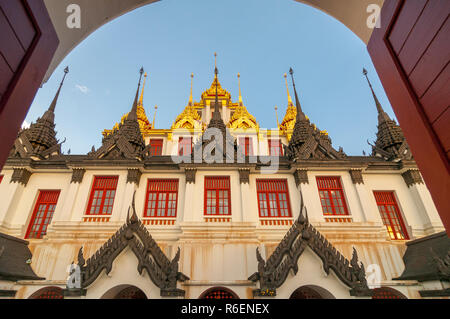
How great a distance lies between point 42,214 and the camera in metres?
13.5

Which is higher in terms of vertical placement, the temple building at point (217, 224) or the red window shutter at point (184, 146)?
the red window shutter at point (184, 146)

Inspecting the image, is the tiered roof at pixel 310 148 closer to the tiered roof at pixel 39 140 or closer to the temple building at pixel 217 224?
the temple building at pixel 217 224

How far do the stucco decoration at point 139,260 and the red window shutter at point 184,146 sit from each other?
1254cm

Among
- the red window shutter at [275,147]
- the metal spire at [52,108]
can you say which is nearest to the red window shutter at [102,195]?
the metal spire at [52,108]

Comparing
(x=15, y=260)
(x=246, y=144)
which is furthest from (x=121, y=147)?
(x=246, y=144)

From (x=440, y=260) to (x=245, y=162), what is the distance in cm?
962

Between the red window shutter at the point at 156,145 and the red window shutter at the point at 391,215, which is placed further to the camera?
the red window shutter at the point at 156,145

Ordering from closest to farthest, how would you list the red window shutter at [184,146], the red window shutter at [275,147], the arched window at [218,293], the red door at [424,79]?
the red door at [424,79]
the arched window at [218,293]
the red window shutter at [184,146]
the red window shutter at [275,147]

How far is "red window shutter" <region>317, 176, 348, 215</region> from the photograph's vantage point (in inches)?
543

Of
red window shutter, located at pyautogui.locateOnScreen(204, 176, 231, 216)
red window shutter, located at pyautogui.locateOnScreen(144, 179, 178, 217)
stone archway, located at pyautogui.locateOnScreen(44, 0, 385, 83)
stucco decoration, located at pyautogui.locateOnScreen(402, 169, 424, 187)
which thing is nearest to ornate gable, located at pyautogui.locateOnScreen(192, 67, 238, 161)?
red window shutter, located at pyautogui.locateOnScreen(204, 176, 231, 216)

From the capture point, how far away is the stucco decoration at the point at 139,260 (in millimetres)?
9833
